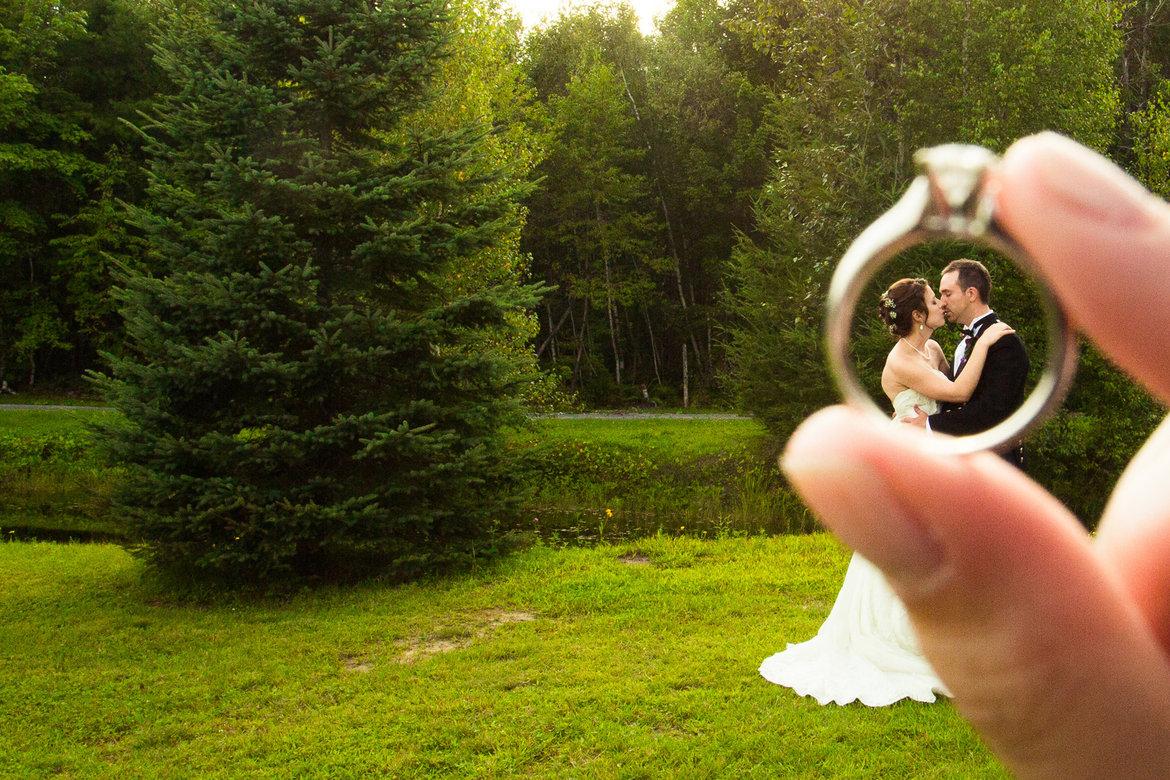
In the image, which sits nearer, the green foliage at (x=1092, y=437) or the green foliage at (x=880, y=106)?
the green foliage at (x=880, y=106)

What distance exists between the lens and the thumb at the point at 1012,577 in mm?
959

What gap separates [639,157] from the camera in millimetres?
31547

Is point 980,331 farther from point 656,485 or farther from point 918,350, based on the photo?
point 656,485

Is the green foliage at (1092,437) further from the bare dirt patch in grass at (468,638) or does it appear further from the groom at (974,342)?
the groom at (974,342)

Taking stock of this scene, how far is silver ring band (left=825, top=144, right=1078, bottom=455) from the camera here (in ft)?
3.76

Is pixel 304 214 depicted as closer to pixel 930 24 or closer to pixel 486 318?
pixel 486 318

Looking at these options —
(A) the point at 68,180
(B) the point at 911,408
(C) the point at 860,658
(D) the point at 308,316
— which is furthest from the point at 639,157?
(B) the point at 911,408

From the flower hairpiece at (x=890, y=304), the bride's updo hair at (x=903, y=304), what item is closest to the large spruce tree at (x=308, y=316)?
the bride's updo hair at (x=903, y=304)

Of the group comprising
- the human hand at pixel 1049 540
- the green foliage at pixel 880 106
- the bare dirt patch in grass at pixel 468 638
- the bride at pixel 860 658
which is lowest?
the bare dirt patch in grass at pixel 468 638

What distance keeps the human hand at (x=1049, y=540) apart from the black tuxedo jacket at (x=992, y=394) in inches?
51.4

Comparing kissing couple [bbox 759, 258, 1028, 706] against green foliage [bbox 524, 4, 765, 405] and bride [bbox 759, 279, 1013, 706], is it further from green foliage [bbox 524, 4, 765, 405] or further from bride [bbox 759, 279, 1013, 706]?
green foliage [bbox 524, 4, 765, 405]

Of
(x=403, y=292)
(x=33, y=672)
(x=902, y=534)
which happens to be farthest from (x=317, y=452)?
(x=902, y=534)

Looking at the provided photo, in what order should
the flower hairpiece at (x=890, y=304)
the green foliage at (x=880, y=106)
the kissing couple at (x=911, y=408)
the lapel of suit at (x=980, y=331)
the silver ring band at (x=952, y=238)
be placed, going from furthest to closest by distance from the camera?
1. the green foliage at (x=880, y=106)
2. the lapel of suit at (x=980, y=331)
3. the kissing couple at (x=911, y=408)
4. the flower hairpiece at (x=890, y=304)
5. the silver ring band at (x=952, y=238)

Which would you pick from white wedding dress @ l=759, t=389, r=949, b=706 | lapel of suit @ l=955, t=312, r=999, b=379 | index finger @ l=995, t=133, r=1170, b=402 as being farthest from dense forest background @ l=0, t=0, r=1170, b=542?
white wedding dress @ l=759, t=389, r=949, b=706
